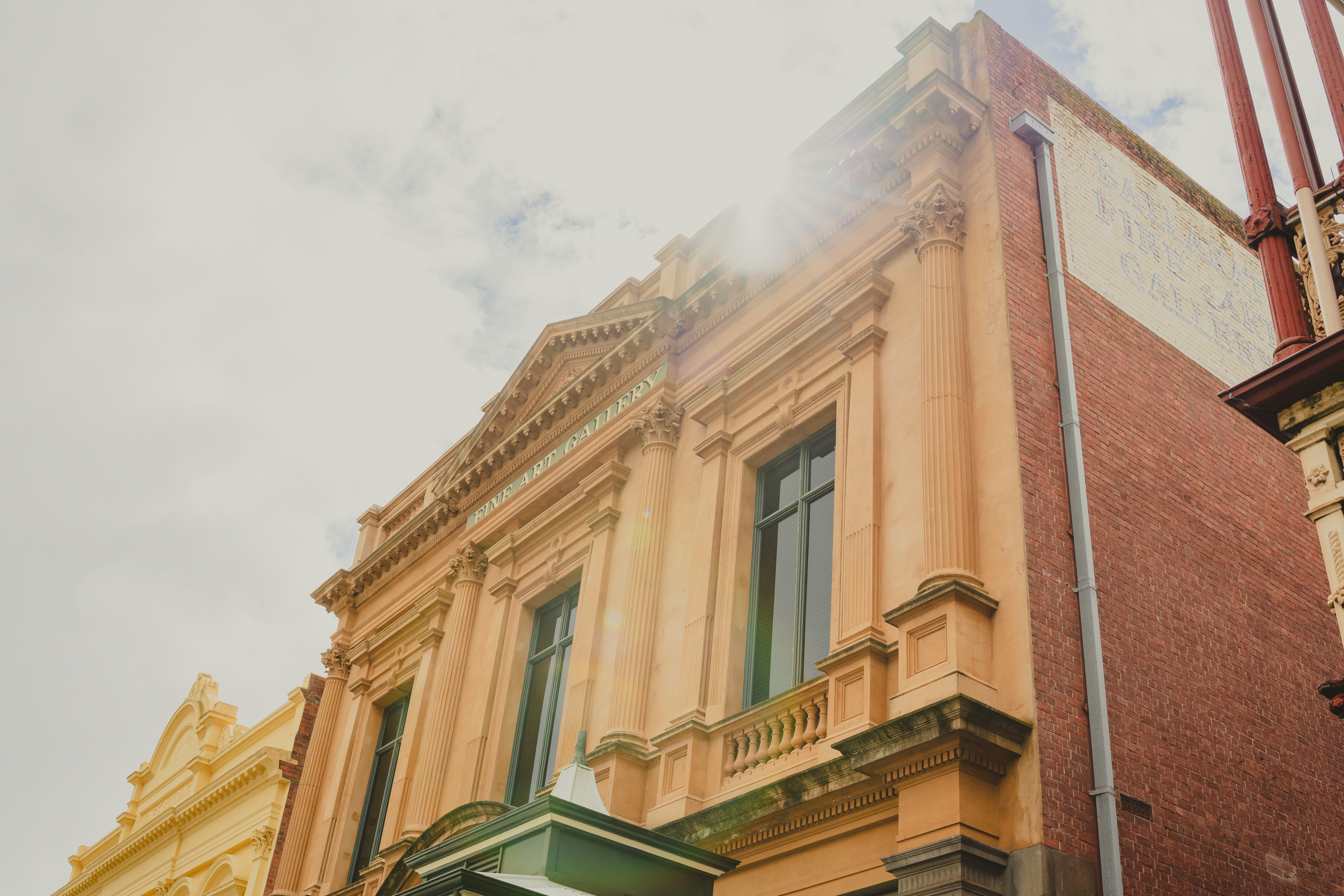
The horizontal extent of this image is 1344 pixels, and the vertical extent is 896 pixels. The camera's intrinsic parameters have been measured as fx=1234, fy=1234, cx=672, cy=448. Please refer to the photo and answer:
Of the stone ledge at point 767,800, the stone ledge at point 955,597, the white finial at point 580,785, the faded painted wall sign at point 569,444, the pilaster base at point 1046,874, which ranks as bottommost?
the pilaster base at point 1046,874

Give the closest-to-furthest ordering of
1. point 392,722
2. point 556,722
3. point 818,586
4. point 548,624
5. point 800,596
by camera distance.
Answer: point 818,586
point 800,596
point 556,722
point 548,624
point 392,722

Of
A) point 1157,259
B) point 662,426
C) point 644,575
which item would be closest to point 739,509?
point 644,575

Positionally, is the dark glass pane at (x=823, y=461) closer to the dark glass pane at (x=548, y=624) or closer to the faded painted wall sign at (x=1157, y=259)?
the faded painted wall sign at (x=1157, y=259)

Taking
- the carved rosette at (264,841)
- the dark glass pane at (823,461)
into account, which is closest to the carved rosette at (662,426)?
the dark glass pane at (823,461)

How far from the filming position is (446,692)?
18312 millimetres

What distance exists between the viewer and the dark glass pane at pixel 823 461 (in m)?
13.5

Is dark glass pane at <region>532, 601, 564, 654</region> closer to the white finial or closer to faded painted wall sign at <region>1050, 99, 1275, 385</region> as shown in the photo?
the white finial

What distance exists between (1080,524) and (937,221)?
3586 mm

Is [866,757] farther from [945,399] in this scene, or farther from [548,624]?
[548,624]

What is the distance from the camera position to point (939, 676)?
990 centimetres

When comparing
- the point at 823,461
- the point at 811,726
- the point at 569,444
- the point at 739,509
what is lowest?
the point at 811,726

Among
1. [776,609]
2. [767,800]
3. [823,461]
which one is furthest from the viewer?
[823,461]

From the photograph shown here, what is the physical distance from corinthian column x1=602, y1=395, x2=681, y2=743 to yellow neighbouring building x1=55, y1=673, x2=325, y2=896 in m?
11.1

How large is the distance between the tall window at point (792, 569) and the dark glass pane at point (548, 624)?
175 inches
